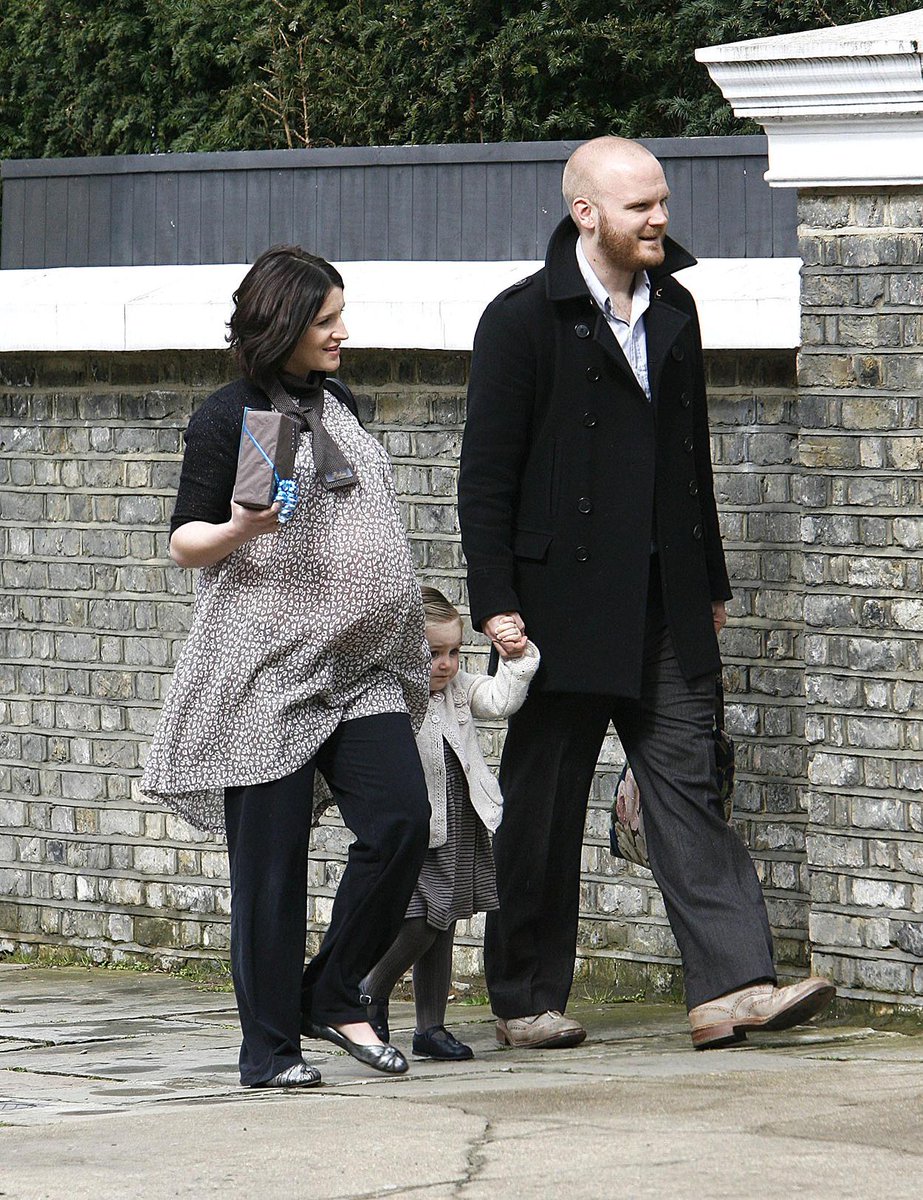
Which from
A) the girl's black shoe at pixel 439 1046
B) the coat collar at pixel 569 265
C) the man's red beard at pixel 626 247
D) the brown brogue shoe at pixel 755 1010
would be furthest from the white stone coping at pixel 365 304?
the girl's black shoe at pixel 439 1046

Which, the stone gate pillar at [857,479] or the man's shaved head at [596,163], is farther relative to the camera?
the stone gate pillar at [857,479]

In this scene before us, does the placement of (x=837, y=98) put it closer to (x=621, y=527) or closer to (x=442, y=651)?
(x=621, y=527)

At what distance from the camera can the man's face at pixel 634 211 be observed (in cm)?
487

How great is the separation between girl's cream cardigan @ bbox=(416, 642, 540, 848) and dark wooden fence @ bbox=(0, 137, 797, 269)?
4.46 m

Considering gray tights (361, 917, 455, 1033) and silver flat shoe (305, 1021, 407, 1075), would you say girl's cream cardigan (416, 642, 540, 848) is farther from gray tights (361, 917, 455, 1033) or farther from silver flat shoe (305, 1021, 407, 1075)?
silver flat shoe (305, 1021, 407, 1075)

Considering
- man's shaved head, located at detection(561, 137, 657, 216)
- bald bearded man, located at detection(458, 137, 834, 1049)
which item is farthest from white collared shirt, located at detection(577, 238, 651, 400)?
man's shaved head, located at detection(561, 137, 657, 216)

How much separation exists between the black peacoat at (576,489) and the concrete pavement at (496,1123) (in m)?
0.89

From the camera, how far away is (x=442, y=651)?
5.04 meters

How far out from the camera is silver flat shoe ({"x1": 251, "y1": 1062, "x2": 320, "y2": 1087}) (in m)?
4.50

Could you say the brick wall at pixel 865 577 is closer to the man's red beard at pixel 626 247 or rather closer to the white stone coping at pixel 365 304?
the white stone coping at pixel 365 304

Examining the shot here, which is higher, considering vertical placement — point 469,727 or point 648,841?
point 469,727

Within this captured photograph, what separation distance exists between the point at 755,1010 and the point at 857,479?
4.31ft

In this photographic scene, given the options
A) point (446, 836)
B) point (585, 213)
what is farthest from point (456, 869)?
point (585, 213)

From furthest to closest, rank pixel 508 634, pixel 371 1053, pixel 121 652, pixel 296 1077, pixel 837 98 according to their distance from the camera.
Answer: pixel 121 652 < pixel 837 98 < pixel 508 634 < pixel 371 1053 < pixel 296 1077
